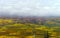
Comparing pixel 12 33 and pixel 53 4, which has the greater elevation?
pixel 53 4

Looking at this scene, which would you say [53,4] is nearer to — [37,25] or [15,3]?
[37,25]

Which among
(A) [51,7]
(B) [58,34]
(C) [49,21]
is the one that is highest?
(A) [51,7]

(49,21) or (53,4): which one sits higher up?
(53,4)

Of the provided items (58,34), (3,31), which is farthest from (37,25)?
(3,31)

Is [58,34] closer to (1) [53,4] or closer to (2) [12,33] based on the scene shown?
(1) [53,4]

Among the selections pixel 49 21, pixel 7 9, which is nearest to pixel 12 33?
pixel 7 9

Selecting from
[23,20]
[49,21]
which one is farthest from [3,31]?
[49,21]
